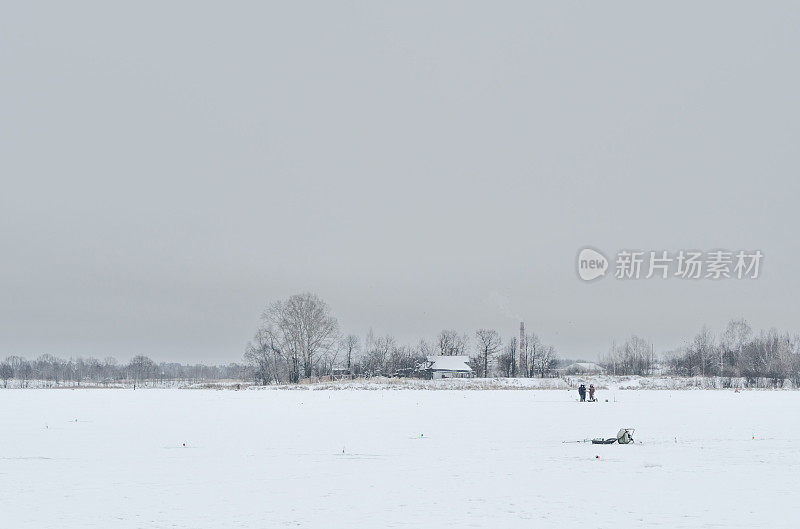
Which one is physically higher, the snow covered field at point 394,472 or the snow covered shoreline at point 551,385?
the snow covered field at point 394,472

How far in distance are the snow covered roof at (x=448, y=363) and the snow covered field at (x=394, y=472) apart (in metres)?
81.7

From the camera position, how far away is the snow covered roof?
370 feet

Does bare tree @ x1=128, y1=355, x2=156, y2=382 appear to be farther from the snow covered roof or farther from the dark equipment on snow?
the dark equipment on snow

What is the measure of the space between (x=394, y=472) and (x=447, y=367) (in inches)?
3808

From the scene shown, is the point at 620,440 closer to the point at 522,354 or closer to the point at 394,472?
the point at 394,472

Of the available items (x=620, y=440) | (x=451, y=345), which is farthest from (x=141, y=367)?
(x=620, y=440)

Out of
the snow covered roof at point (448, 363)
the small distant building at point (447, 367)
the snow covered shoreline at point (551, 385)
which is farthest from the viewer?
the snow covered roof at point (448, 363)

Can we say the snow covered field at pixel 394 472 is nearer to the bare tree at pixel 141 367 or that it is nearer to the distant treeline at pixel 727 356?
the distant treeline at pixel 727 356

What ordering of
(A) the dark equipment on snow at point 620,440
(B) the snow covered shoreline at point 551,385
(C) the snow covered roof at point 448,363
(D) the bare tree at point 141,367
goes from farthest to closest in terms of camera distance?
(D) the bare tree at point 141,367 → (C) the snow covered roof at point 448,363 → (B) the snow covered shoreline at point 551,385 → (A) the dark equipment on snow at point 620,440

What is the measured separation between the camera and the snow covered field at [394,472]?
12820 millimetres

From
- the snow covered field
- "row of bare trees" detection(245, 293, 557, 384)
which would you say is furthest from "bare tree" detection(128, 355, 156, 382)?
the snow covered field

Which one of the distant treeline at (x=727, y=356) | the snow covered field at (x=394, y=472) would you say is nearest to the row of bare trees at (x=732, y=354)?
the distant treeline at (x=727, y=356)

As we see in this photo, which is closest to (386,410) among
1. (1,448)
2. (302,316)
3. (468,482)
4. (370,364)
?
(1,448)

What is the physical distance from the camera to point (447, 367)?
113 metres
